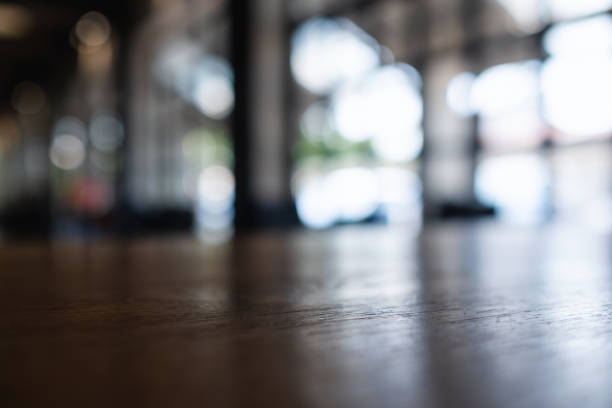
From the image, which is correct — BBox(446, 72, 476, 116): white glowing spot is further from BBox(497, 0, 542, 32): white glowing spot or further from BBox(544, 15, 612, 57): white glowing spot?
BBox(544, 15, 612, 57): white glowing spot

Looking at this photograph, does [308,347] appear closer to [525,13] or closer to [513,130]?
[513,130]

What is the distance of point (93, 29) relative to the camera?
715 cm

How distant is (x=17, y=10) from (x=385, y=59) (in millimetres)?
4763

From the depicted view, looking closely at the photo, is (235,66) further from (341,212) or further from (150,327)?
(150,327)

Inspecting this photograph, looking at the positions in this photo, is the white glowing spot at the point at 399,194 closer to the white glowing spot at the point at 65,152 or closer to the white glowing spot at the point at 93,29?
the white glowing spot at the point at 93,29

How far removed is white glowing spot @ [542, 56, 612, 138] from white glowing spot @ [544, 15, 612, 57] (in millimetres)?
64

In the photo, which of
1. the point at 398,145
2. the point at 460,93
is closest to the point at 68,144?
the point at 398,145

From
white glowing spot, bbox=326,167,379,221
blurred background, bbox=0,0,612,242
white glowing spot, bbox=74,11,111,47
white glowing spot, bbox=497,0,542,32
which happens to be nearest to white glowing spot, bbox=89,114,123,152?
blurred background, bbox=0,0,612,242

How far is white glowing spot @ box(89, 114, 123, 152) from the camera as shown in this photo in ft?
31.8

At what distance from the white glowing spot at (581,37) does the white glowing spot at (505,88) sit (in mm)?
186

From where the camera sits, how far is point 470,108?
419 centimetres

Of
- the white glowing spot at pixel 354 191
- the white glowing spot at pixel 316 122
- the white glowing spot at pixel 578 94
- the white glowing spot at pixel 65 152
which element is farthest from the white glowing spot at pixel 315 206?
the white glowing spot at pixel 65 152

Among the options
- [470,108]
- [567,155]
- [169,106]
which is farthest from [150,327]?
[169,106]

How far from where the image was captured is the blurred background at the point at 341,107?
355 centimetres
